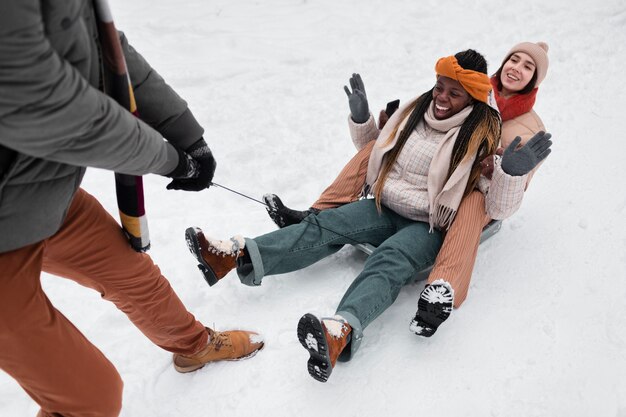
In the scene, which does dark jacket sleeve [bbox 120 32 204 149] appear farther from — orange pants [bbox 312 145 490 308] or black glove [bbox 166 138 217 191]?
orange pants [bbox 312 145 490 308]

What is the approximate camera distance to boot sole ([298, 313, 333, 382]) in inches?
77.8

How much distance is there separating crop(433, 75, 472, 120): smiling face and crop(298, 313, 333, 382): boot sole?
1212mm

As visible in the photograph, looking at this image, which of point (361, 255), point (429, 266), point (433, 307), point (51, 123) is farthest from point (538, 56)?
point (51, 123)

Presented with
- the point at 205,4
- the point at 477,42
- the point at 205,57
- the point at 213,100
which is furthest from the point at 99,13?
the point at 205,4

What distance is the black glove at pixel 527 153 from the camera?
7.50 feet

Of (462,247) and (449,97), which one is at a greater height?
(449,97)

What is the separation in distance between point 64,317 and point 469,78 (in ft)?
6.21

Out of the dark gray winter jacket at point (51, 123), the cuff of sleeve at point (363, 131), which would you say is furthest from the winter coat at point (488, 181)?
the dark gray winter jacket at point (51, 123)

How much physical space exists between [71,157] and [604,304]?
230 cm

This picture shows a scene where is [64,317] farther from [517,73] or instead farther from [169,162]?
[517,73]

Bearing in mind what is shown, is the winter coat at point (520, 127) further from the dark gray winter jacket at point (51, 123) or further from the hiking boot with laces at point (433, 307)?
the dark gray winter jacket at point (51, 123)

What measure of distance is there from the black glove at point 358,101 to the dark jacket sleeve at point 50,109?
64.3 inches

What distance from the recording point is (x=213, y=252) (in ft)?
7.81

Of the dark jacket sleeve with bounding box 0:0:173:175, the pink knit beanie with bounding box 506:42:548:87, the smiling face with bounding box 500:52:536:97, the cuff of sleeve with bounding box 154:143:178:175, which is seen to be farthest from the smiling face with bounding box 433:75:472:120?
the dark jacket sleeve with bounding box 0:0:173:175
